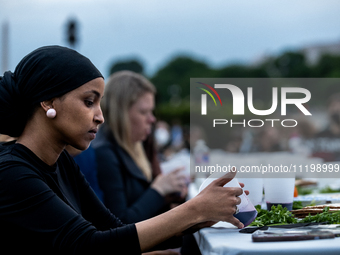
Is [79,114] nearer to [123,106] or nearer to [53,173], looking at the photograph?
[53,173]

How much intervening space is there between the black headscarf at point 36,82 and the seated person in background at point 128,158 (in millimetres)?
1207

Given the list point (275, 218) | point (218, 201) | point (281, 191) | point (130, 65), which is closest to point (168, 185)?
point (281, 191)

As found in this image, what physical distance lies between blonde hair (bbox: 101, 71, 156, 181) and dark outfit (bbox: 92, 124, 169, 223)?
0.07m

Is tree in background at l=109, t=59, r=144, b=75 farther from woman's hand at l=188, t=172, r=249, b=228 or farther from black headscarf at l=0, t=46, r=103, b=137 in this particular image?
woman's hand at l=188, t=172, r=249, b=228

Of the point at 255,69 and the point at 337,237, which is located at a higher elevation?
the point at 255,69

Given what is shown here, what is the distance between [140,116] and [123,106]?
163 mm

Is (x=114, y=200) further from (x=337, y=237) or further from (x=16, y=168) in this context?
(x=337, y=237)

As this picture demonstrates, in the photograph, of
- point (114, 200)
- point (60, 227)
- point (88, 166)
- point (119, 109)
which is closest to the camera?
point (60, 227)

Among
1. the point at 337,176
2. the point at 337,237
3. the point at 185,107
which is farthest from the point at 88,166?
the point at 185,107

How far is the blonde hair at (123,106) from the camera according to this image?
2969 mm

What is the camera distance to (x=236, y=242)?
4.32 ft

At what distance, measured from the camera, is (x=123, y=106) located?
3.00m

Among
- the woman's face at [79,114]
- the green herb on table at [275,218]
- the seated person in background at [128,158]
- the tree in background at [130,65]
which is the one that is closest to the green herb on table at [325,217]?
the green herb on table at [275,218]

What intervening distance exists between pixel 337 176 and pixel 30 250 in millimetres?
3246
